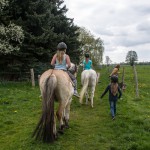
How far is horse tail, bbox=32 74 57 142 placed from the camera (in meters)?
6.44

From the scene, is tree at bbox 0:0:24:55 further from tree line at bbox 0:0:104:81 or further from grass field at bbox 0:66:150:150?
grass field at bbox 0:66:150:150

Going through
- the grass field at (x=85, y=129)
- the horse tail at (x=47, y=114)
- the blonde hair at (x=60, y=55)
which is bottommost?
the grass field at (x=85, y=129)

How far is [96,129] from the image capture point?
28.1 feet

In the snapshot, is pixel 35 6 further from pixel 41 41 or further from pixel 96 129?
pixel 96 129

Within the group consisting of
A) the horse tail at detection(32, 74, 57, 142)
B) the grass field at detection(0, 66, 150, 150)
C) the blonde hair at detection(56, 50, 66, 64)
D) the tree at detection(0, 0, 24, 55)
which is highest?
the tree at detection(0, 0, 24, 55)

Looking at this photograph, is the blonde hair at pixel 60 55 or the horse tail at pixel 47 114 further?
the blonde hair at pixel 60 55

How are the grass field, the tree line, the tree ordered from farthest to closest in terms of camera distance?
the tree line, the tree, the grass field

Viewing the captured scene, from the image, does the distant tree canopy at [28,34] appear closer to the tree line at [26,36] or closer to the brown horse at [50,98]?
the tree line at [26,36]

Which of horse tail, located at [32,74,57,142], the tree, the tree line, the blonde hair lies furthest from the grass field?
the tree line

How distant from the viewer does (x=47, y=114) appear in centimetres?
646

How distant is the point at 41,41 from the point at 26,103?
35.4 feet

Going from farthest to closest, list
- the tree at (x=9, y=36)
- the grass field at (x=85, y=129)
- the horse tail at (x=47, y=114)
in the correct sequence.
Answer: the tree at (x=9, y=36)
the grass field at (x=85, y=129)
the horse tail at (x=47, y=114)

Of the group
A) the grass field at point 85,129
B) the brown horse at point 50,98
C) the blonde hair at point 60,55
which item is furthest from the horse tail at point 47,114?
the blonde hair at point 60,55

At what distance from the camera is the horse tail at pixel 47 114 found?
644 centimetres
